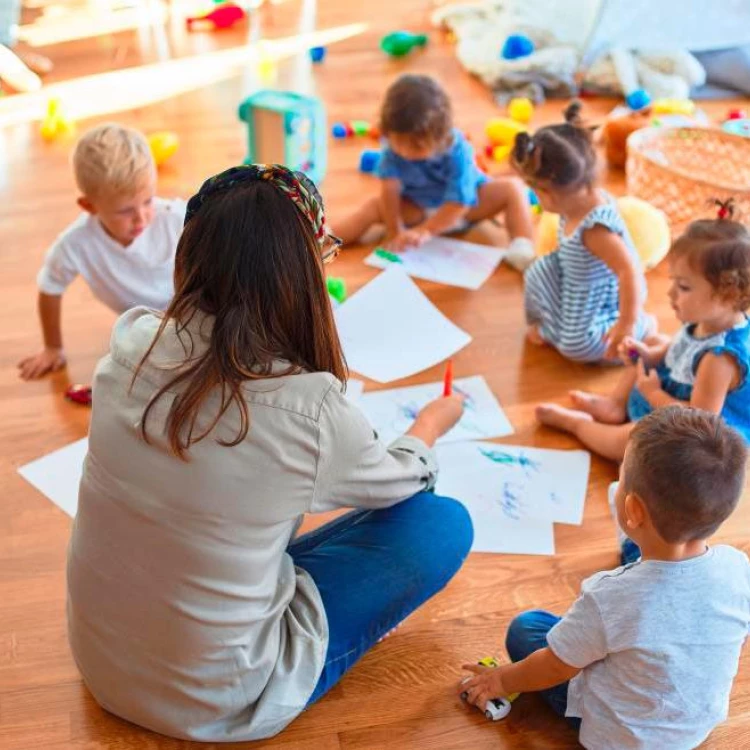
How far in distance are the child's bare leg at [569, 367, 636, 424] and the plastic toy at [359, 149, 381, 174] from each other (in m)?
0.97

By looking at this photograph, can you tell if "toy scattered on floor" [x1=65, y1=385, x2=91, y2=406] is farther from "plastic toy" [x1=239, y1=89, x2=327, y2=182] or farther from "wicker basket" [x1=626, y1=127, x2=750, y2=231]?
"wicker basket" [x1=626, y1=127, x2=750, y2=231]

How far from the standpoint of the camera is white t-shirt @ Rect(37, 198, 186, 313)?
64.8 inches

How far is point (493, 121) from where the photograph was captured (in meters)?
2.53

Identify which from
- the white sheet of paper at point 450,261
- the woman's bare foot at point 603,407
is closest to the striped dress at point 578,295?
the woman's bare foot at point 603,407

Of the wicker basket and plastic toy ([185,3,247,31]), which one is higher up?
the wicker basket

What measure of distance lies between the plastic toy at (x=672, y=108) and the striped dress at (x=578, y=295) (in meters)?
0.89

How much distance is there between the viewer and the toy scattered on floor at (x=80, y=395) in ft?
5.41

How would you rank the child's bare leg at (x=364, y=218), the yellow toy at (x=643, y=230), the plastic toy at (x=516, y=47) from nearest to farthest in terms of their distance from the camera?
1. the yellow toy at (x=643, y=230)
2. the child's bare leg at (x=364, y=218)
3. the plastic toy at (x=516, y=47)

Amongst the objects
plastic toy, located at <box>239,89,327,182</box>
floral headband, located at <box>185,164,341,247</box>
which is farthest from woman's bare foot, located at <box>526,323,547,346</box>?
floral headband, located at <box>185,164,341,247</box>

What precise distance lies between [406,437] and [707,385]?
1.61 ft

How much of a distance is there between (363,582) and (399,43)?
230 cm

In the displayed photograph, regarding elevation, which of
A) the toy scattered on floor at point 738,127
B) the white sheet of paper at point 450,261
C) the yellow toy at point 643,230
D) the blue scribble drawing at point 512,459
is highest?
the toy scattered on floor at point 738,127

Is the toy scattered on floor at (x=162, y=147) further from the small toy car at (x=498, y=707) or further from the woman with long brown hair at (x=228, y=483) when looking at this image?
the small toy car at (x=498, y=707)

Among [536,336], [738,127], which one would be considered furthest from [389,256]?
[738,127]
